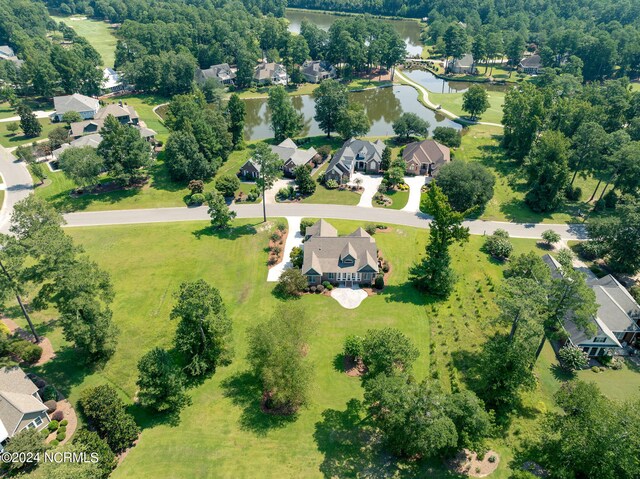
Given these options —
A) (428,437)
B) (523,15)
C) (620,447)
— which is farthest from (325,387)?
(523,15)

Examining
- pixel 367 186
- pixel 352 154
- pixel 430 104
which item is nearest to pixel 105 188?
pixel 352 154

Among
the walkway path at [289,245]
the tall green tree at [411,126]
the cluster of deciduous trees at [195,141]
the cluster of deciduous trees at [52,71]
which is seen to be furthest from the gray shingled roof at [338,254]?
the cluster of deciduous trees at [52,71]

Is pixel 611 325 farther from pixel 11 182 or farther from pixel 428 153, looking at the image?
pixel 11 182

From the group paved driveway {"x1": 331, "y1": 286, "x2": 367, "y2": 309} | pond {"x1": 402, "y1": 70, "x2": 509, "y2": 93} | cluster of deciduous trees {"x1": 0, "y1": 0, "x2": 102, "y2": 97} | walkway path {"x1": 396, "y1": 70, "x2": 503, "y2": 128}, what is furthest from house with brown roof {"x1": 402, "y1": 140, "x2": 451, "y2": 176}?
cluster of deciduous trees {"x1": 0, "y1": 0, "x2": 102, "y2": 97}

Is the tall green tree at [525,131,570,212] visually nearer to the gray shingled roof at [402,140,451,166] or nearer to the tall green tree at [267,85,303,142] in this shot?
the gray shingled roof at [402,140,451,166]

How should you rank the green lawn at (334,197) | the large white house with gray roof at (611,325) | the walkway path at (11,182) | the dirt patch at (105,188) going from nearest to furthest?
the large white house with gray roof at (611,325) < the walkway path at (11,182) < the green lawn at (334,197) < the dirt patch at (105,188)

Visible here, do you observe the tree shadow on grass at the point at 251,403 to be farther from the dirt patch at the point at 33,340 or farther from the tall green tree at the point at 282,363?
the dirt patch at the point at 33,340
